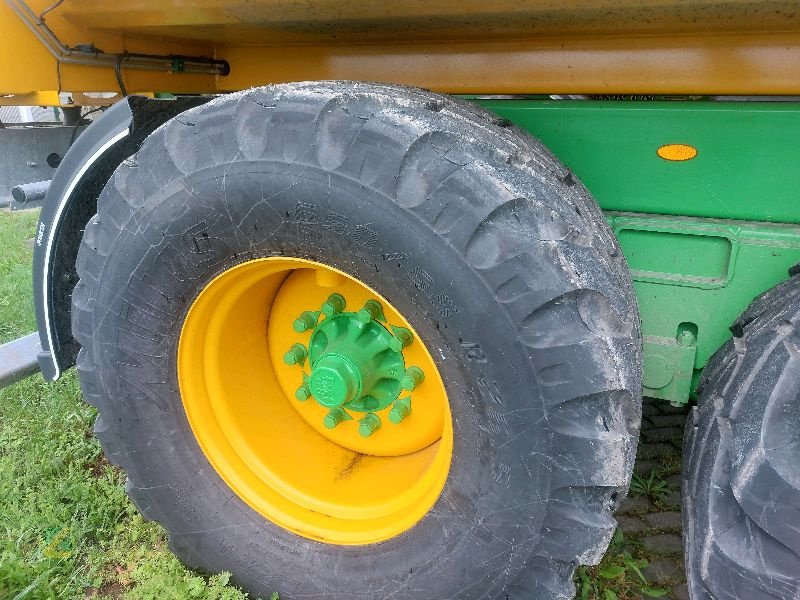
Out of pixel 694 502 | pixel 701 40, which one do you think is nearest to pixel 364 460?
pixel 694 502

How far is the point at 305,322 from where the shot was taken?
1.85 meters

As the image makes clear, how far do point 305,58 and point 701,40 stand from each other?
112 centimetres

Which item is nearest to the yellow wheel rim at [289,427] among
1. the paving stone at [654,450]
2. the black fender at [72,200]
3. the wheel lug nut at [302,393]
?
the wheel lug nut at [302,393]

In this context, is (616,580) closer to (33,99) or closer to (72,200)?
(72,200)

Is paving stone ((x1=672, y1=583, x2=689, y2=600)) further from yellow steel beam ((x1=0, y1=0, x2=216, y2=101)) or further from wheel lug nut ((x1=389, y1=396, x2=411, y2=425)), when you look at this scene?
yellow steel beam ((x1=0, y1=0, x2=216, y2=101))

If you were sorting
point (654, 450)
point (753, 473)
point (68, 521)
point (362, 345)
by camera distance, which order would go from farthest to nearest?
1. point (654, 450)
2. point (68, 521)
3. point (362, 345)
4. point (753, 473)

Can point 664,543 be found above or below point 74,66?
below

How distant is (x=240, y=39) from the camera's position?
204 centimetres

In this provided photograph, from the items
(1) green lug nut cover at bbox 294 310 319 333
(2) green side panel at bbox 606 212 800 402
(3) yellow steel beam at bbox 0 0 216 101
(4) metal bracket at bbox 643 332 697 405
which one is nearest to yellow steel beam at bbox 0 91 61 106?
(3) yellow steel beam at bbox 0 0 216 101

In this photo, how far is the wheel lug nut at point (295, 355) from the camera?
6.18 ft

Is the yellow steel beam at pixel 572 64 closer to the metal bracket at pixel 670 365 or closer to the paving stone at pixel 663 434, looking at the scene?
the metal bracket at pixel 670 365

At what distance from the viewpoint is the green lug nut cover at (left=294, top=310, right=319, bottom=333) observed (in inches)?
72.5

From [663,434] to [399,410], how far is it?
1.44 meters

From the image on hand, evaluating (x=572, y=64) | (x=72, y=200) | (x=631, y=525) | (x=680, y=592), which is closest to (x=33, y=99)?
(x=72, y=200)
